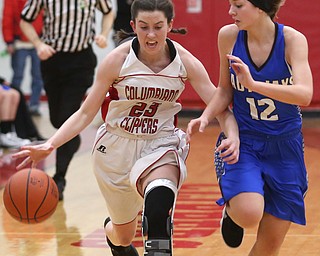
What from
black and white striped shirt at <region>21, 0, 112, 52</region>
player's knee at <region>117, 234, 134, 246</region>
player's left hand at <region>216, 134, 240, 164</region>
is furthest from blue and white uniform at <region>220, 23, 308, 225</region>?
black and white striped shirt at <region>21, 0, 112, 52</region>

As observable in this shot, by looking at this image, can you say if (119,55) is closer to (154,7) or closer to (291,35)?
(154,7)

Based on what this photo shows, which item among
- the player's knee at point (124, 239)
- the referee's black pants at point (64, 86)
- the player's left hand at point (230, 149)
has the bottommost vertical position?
the referee's black pants at point (64, 86)

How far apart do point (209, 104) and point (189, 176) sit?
4153mm

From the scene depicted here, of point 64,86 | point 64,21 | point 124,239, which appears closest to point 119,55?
point 124,239

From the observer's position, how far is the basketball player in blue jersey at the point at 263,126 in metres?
4.67

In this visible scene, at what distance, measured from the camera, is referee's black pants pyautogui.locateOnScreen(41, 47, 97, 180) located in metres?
7.97

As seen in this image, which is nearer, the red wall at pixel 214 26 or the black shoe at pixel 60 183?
the black shoe at pixel 60 183

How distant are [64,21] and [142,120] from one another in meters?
3.33

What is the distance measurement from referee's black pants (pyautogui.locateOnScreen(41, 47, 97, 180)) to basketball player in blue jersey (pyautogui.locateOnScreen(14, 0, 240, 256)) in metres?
2.73

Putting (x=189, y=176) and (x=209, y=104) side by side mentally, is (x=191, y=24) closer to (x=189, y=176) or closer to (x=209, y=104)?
(x=189, y=176)

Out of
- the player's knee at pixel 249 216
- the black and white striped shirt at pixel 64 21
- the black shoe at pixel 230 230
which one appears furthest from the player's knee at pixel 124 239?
the black and white striped shirt at pixel 64 21

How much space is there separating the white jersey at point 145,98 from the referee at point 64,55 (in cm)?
285

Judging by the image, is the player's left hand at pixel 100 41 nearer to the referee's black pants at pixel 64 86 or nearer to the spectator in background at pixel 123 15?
the referee's black pants at pixel 64 86

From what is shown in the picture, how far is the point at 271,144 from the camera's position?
4.82 m
